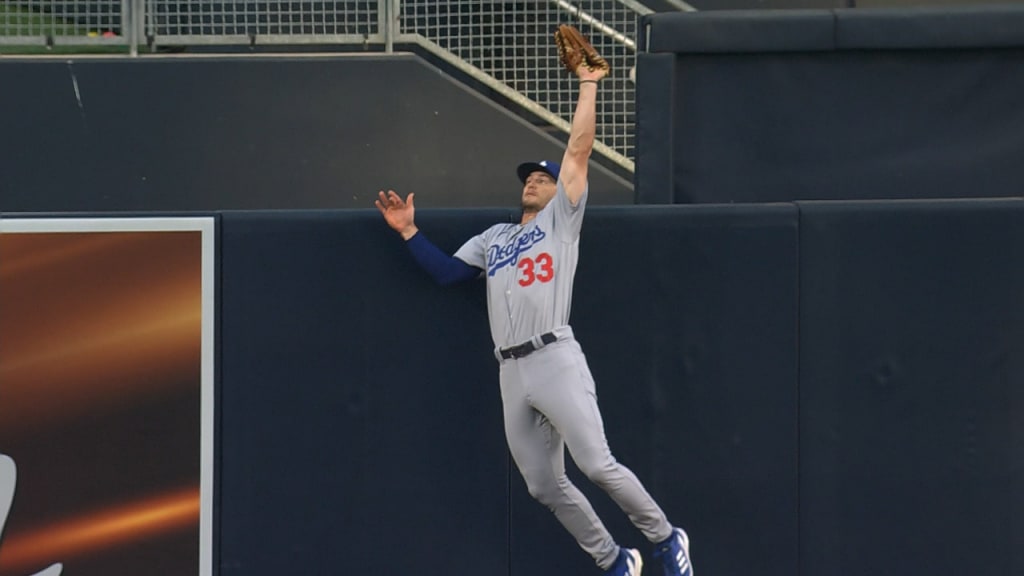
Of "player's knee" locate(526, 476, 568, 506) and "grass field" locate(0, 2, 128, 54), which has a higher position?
"grass field" locate(0, 2, 128, 54)

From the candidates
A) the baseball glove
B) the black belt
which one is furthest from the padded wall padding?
the baseball glove

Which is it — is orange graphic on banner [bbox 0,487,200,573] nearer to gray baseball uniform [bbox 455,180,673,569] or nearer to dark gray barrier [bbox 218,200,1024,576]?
dark gray barrier [bbox 218,200,1024,576]

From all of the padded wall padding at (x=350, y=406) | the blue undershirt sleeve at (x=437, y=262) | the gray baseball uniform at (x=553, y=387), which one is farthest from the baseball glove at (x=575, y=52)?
the blue undershirt sleeve at (x=437, y=262)

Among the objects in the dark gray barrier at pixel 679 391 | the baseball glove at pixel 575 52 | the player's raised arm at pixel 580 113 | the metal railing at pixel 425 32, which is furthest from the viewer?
the metal railing at pixel 425 32

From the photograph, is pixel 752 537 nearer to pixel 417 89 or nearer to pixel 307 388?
pixel 307 388

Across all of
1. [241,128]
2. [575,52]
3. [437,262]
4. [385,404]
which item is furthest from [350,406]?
[241,128]

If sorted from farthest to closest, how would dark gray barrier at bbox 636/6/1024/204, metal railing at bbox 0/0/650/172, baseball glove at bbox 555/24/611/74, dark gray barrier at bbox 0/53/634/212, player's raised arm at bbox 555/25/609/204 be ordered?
metal railing at bbox 0/0/650/172 → dark gray barrier at bbox 0/53/634/212 → dark gray barrier at bbox 636/6/1024/204 → baseball glove at bbox 555/24/611/74 → player's raised arm at bbox 555/25/609/204

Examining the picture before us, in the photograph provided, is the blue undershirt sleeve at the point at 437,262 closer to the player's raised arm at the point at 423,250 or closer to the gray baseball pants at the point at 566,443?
the player's raised arm at the point at 423,250

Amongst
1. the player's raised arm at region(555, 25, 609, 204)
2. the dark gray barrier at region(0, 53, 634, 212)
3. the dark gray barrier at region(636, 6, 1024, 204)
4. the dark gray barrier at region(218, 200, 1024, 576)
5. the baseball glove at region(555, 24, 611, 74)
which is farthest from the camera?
the dark gray barrier at region(0, 53, 634, 212)

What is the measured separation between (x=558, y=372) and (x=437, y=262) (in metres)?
0.68

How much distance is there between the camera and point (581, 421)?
5.48m

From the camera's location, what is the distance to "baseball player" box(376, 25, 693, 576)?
5.48 m

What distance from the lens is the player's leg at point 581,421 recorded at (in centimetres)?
547

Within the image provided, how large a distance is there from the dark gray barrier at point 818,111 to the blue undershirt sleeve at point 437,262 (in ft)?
2.90
